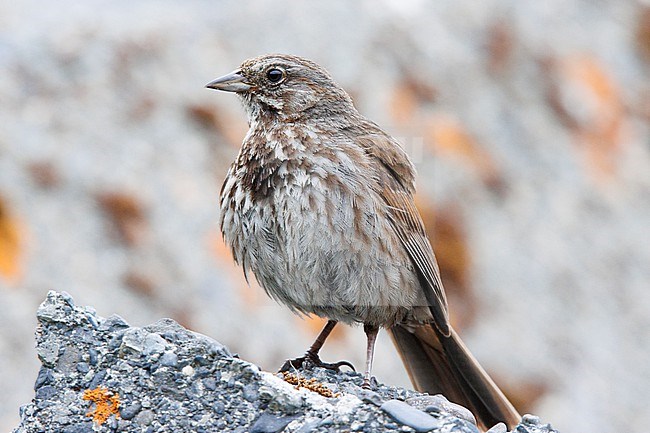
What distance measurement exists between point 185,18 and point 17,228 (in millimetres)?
3045

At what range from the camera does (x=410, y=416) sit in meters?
4.65

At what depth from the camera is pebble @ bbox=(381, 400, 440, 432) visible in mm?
4602

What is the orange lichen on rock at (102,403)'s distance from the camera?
4.81 m

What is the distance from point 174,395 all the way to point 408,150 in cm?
539

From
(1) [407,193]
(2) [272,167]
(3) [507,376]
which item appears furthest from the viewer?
(3) [507,376]

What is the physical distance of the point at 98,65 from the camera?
10641 millimetres

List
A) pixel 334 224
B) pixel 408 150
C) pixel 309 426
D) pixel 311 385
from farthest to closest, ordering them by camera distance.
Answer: pixel 408 150, pixel 334 224, pixel 311 385, pixel 309 426

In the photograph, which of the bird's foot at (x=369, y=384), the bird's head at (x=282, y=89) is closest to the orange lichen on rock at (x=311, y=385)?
the bird's foot at (x=369, y=384)


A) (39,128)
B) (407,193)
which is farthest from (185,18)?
(407,193)

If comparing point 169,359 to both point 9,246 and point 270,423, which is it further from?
point 9,246

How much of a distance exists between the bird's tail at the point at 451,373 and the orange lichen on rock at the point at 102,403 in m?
2.46

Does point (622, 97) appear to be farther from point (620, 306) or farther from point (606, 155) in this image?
point (620, 306)

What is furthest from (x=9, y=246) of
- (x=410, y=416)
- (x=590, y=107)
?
(x=590, y=107)

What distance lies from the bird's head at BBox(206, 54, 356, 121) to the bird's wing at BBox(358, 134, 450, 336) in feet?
1.24
